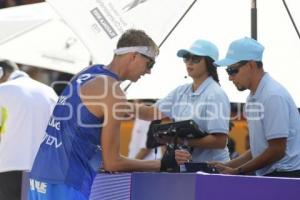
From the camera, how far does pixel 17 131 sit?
6.93m

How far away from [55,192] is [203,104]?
1379 millimetres

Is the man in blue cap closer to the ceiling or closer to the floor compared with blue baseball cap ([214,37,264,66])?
closer to the floor

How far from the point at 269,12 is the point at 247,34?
0.25m

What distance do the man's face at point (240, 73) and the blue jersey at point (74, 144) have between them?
0.97 meters

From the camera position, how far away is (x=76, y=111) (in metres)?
5.01

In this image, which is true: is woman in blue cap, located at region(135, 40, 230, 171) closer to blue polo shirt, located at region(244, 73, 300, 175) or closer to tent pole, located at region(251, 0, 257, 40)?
blue polo shirt, located at region(244, 73, 300, 175)

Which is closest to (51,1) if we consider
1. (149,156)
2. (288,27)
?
(288,27)

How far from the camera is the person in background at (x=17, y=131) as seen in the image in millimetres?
6887

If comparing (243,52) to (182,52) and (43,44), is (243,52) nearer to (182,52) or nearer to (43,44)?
(182,52)

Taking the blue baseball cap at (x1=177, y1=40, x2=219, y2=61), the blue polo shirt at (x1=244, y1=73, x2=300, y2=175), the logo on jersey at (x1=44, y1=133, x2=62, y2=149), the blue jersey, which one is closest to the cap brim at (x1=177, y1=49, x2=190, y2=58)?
the blue baseball cap at (x1=177, y1=40, x2=219, y2=61)

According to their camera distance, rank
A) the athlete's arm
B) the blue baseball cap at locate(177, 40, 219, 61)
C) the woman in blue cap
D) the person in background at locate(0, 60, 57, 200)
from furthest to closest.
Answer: the person in background at locate(0, 60, 57, 200) → the blue baseball cap at locate(177, 40, 219, 61) → the woman in blue cap → the athlete's arm

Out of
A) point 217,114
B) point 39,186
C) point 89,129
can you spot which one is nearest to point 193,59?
point 217,114

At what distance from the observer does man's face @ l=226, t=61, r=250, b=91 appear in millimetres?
5562

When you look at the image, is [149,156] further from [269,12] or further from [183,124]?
[183,124]
